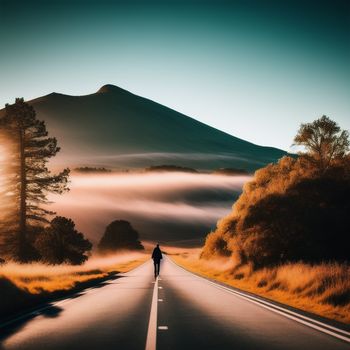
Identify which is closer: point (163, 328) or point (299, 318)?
point (163, 328)

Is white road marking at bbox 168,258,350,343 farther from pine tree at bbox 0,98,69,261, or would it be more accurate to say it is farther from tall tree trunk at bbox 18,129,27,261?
pine tree at bbox 0,98,69,261

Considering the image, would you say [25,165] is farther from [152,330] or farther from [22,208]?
[152,330]

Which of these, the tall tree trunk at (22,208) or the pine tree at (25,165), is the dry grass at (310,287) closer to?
the tall tree trunk at (22,208)

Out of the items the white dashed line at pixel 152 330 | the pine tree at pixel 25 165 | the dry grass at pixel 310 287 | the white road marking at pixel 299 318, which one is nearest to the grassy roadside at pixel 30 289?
the white dashed line at pixel 152 330

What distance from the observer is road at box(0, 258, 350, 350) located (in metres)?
9.02

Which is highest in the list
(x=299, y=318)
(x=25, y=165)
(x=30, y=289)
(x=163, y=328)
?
(x=25, y=165)

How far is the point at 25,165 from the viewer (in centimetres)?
3606

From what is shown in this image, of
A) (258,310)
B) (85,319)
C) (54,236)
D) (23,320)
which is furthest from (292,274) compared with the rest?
(54,236)

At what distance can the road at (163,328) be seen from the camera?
9.02 meters

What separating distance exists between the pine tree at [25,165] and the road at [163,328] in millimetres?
21001

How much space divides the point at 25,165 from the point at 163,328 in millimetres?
27821

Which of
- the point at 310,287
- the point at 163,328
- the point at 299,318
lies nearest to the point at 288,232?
the point at 310,287

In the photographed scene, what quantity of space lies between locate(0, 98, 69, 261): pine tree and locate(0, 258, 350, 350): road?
21.0 meters

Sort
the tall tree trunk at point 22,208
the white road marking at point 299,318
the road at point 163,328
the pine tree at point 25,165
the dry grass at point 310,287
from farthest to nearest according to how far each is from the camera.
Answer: the pine tree at point 25,165 < the tall tree trunk at point 22,208 < the dry grass at point 310,287 < the white road marking at point 299,318 < the road at point 163,328
